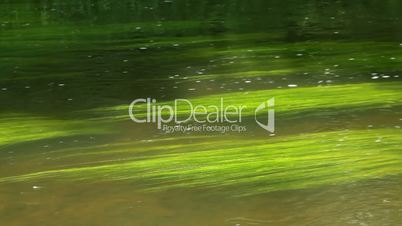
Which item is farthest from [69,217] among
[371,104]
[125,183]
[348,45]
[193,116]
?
[348,45]

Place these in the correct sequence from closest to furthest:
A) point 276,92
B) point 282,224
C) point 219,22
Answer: point 282,224, point 276,92, point 219,22

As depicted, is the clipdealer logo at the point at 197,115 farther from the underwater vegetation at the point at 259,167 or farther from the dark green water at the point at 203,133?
the underwater vegetation at the point at 259,167

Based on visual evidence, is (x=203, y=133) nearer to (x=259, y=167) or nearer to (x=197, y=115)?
(x=197, y=115)

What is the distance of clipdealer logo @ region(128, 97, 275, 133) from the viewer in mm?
4156

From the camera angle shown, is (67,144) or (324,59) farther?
(324,59)

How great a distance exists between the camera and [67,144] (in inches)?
154

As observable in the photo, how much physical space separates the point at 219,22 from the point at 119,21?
1346 mm

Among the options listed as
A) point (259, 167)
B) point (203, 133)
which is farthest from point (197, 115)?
point (259, 167)

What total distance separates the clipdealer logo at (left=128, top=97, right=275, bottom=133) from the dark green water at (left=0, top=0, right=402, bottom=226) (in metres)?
0.08

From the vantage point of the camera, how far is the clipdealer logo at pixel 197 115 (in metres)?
4.16

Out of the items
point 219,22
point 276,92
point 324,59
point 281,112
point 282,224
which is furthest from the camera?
point 219,22

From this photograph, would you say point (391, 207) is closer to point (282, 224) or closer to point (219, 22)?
point (282, 224)

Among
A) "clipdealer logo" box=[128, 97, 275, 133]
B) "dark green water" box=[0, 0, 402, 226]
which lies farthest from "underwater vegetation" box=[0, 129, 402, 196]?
"clipdealer logo" box=[128, 97, 275, 133]

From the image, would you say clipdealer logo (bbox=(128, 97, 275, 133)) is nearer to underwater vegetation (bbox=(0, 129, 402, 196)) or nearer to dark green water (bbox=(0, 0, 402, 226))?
dark green water (bbox=(0, 0, 402, 226))
